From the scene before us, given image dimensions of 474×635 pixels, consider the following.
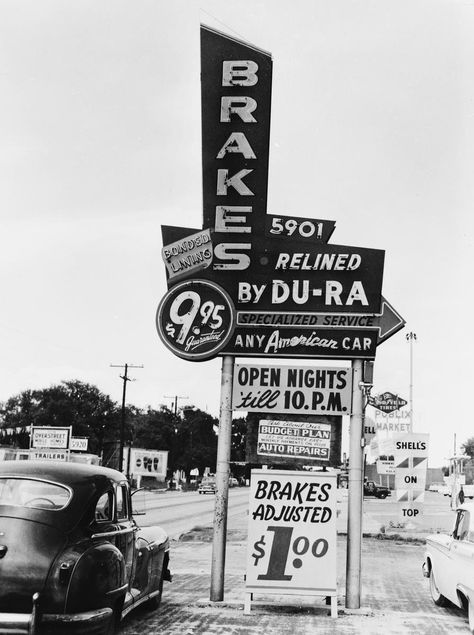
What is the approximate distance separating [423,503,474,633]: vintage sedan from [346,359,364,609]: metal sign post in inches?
44.8

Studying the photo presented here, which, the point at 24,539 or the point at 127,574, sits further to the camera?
the point at 127,574

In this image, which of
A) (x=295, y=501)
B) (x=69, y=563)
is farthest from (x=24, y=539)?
(x=295, y=501)

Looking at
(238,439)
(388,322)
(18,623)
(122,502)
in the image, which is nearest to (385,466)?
(238,439)

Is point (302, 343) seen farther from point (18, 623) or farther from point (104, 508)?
point (18, 623)

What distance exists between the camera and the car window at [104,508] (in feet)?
23.9

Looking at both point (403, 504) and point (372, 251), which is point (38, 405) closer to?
point (403, 504)

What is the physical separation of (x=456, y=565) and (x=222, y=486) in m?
3.06

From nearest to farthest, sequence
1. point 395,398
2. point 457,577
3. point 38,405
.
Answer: point 457,577
point 395,398
point 38,405

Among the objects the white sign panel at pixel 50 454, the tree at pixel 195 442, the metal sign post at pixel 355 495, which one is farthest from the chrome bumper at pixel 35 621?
the tree at pixel 195 442

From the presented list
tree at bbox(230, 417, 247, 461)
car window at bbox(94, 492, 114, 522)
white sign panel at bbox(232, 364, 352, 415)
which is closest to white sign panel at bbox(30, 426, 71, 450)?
tree at bbox(230, 417, 247, 461)

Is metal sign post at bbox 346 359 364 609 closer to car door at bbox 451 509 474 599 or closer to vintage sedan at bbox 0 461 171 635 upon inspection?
car door at bbox 451 509 474 599

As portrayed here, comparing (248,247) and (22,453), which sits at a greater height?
(248,247)

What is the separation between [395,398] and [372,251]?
18.2m

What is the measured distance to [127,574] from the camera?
25.8 ft
